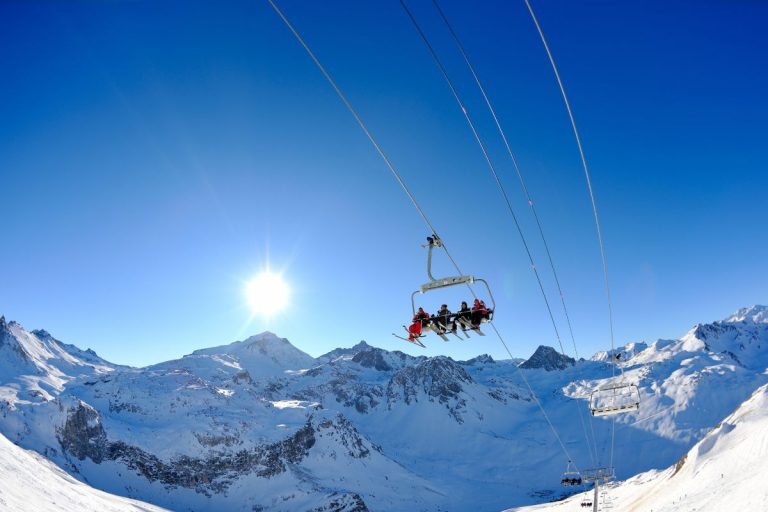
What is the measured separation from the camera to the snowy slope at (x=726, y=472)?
35.4 meters

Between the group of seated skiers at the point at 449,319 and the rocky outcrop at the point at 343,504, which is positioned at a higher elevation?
the group of seated skiers at the point at 449,319

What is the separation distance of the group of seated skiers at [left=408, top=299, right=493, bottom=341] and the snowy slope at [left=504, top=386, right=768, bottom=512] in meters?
29.3

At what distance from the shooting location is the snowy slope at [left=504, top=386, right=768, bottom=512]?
35.4m

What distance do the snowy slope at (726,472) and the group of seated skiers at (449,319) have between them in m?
29.3

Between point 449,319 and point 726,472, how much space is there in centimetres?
4669

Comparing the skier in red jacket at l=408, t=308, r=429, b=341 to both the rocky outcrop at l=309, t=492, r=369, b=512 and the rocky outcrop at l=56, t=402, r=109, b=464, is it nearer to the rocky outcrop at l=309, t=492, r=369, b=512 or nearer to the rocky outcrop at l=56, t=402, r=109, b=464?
the rocky outcrop at l=309, t=492, r=369, b=512

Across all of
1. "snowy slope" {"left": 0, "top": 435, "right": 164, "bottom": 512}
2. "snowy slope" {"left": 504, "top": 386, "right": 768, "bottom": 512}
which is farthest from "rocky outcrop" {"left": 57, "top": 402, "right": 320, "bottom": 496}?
"snowy slope" {"left": 504, "top": 386, "right": 768, "bottom": 512}

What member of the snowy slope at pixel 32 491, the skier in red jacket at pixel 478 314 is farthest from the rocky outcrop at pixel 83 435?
the skier in red jacket at pixel 478 314

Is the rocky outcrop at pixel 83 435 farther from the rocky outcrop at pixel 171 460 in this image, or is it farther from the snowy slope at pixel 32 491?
the snowy slope at pixel 32 491

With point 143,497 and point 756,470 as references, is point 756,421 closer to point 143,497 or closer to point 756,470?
point 756,470

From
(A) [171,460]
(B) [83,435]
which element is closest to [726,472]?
(A) [171,460]

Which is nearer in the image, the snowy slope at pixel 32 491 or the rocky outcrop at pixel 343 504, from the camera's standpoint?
A: the snowy slope at pixel 32 491

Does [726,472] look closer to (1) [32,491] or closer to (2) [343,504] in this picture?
(1) [32,491]

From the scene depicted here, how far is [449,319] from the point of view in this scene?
18.2 metres
